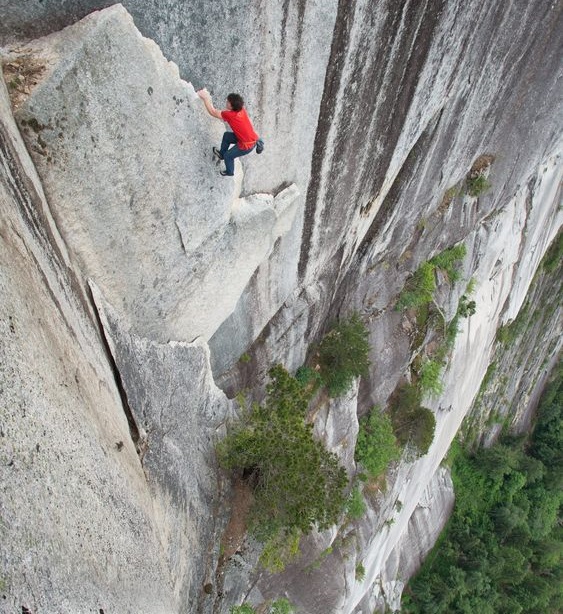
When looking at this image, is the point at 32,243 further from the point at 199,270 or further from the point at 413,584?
the point at 413,584

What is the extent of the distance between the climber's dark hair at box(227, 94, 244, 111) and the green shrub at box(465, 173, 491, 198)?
7764 mm

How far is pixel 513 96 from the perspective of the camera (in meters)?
8.65

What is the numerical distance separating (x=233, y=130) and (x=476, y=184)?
7.80 m

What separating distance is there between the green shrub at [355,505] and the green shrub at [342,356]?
2.49 m

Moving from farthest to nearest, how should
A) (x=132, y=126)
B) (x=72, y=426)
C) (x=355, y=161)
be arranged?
(x=355, y=161)
(x=132, y=126)
(x=72, y=426)

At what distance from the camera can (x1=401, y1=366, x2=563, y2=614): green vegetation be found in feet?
53.3

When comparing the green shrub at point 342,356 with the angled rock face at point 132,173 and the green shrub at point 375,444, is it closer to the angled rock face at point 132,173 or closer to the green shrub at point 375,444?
the green shrub at point 375,444

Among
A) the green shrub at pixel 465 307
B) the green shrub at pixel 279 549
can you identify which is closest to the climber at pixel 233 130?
the green shrub at pixel 279 549

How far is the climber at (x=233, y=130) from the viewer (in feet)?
13.5

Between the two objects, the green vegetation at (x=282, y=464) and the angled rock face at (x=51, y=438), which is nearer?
the angled rock face at (x=51, y=438)

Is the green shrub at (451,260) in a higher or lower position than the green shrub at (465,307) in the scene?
higher

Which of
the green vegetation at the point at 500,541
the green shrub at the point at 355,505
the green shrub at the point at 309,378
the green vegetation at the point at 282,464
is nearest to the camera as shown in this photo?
the green vegetation at the point at 282,464

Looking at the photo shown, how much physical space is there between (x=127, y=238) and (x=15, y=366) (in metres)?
1.75

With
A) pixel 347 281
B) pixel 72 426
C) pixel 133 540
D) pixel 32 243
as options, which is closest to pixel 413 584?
pixel 347 281
